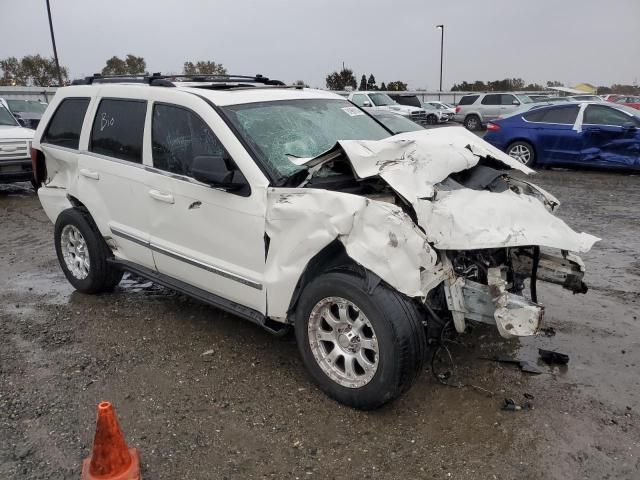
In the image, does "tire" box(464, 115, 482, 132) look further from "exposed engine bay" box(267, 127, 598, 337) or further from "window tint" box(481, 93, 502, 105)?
"exposed engine bay" box(267, 127, 598, 337)

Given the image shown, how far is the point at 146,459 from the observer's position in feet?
9.49

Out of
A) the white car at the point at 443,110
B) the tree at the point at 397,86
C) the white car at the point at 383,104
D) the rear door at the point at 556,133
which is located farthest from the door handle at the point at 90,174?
the tree at the point at 397,86

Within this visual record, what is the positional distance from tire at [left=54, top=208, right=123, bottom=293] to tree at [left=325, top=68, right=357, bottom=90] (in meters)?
49.7

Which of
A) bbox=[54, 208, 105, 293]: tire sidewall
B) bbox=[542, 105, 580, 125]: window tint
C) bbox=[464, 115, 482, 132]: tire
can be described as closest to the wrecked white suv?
bbox=[54, 208, 105, 293]: tire sidewall

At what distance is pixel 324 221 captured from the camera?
317 cm

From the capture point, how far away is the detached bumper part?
2.96 m

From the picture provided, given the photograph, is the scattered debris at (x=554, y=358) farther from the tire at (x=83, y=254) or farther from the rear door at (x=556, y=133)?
the rear door at (x=556, y=133)

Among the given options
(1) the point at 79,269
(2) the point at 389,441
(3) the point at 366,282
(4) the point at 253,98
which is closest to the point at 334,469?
(2) the point at 389,441

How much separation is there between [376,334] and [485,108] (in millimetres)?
24212

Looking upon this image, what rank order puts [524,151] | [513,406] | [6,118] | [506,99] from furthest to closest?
[506,99] < [524,151] < [6,118] < [513,406]

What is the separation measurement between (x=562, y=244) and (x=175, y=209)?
253 cm

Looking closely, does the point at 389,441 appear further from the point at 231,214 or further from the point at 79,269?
the point at 79,269

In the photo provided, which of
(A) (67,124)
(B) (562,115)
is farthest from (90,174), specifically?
(B) (562,115)

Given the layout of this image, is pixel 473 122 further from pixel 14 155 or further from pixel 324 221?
pixel 324 221
